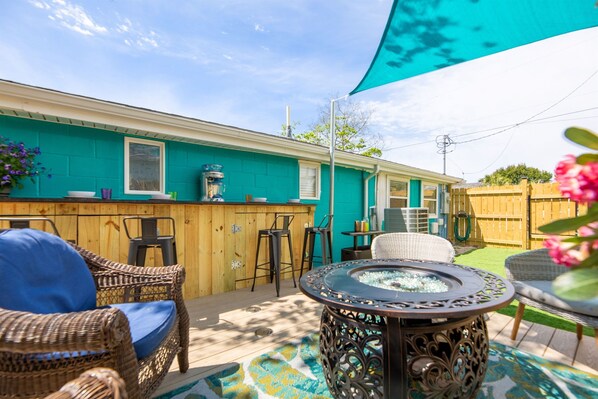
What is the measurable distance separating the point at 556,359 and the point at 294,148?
14.0 feet

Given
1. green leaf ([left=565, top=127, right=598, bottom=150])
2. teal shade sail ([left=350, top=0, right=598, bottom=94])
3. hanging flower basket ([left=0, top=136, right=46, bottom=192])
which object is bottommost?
green leaf ([left=565, top=127, right=598, bottom=150])

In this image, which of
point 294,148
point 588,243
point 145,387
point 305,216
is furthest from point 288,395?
point 294,148

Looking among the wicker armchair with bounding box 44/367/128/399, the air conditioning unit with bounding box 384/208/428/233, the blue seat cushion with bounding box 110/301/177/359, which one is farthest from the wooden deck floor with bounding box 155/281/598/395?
the air conditioning unit with bounding box 384/208/428/233

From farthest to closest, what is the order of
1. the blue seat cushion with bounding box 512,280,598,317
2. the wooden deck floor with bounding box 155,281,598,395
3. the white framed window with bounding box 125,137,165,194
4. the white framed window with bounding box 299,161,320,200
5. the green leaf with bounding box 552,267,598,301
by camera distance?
the white framed window with bounding box 299,161,320,200 < the white framed window with bounding box 125,137,165,194 < the wooden deck floor with bounding box 155,281,598,395 < the blue seat cushion with bounding box 512,280,598,317 < the green leaf with bounding box 552,267,598,301

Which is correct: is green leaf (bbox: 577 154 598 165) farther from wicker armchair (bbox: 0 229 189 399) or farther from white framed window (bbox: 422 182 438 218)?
white framed window (bbox: 422 182 438 218)

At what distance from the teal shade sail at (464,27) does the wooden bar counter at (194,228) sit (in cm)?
264

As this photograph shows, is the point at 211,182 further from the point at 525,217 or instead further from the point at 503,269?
the point at 525,217

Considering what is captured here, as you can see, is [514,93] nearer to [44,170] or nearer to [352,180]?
[352,180]

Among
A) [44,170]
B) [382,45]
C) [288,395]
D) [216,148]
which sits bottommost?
[288,395]

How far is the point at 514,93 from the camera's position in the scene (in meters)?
6.04

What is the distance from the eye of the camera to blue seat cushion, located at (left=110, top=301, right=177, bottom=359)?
4.64 feet

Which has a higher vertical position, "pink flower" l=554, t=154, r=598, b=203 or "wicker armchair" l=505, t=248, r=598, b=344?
"pink flower" l=554, t=154, r=598, b=203

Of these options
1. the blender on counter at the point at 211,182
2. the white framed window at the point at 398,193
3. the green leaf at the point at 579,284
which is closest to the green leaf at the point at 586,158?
the green leaf at the point at 579,284

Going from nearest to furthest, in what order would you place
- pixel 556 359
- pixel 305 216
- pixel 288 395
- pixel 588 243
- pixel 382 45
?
1. pixel 588 243
2. pixel 288 395
3. pixel 556 359
4. pixel 382 45
5. pixel 305 216
